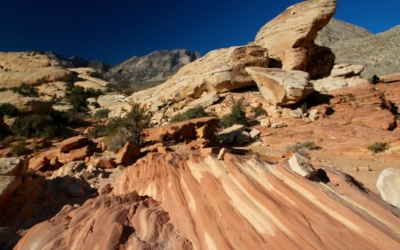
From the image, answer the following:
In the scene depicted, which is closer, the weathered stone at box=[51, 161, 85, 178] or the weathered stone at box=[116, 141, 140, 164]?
the weathered stone at box=[51, 161, 85, 178]

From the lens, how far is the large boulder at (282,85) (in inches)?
523

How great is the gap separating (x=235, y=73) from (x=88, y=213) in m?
15.4

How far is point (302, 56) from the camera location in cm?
1781

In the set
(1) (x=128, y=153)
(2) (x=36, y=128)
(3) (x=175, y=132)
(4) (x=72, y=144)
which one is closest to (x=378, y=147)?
(3) (x=175, y=132)

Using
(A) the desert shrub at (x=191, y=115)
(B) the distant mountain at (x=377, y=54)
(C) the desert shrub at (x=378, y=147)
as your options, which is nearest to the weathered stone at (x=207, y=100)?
(A) the desert shrub at (x=191, y=115)

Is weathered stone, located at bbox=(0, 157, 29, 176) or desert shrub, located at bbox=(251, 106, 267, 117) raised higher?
weathered stone, located at bbox=(0, 157, 29, 176)

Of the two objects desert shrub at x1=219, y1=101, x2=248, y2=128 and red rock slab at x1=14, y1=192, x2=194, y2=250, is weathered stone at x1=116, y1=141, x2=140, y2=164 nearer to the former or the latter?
red rock slab at x1=14, y1=192, x2=194, y2=250

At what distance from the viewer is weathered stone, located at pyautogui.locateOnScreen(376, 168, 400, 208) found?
365 cm

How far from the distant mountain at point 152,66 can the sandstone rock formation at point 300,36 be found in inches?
3557

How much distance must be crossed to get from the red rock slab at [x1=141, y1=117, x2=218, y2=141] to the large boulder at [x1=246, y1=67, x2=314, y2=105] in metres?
5.92

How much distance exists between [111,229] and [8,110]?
16.8 m

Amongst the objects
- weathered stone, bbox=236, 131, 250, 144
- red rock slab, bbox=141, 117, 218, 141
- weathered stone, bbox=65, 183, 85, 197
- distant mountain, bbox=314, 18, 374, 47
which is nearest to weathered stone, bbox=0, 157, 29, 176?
weathered stone, bbox=65, 183, 85, 197

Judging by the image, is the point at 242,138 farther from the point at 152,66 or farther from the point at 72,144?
the point at 152,66

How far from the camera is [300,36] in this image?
1761cm
